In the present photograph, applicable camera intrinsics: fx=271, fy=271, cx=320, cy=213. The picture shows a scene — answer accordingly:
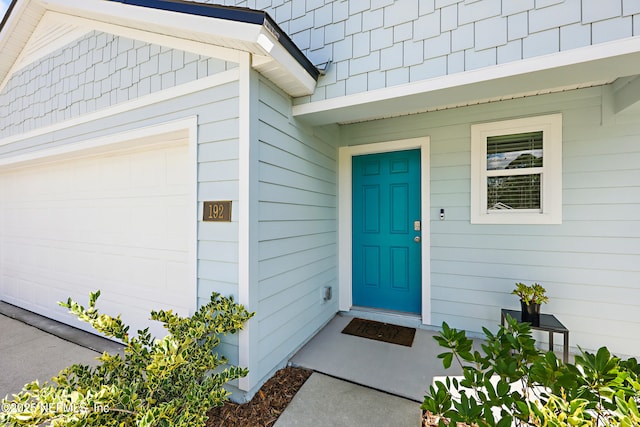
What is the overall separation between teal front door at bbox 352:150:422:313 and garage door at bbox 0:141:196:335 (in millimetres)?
1991

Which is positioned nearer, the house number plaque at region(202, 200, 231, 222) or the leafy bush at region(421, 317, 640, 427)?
the leafy bush at region(421, 317, 640, 427)

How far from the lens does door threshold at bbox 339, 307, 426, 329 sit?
121 inches

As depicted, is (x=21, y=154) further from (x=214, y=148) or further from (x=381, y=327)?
(x=381, y=327)

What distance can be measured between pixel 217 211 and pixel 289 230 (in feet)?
2.11

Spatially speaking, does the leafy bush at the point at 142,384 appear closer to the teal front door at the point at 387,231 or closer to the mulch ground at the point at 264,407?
the mulch ground at the point at 264,407

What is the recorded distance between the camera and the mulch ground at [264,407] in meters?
1.75

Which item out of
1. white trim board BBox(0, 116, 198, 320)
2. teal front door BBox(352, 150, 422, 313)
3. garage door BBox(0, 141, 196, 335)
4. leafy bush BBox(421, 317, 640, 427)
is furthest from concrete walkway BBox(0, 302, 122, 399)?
leafy bush BBox(421, 317, 640, 427)

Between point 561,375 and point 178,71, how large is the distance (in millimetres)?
3055

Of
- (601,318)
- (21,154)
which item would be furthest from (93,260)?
(601,318)

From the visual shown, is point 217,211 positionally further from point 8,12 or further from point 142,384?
point 8,12

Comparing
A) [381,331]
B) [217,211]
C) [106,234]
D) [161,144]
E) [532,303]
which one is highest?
[161,144]

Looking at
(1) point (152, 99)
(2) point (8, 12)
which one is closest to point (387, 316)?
(1) point (152, 99)

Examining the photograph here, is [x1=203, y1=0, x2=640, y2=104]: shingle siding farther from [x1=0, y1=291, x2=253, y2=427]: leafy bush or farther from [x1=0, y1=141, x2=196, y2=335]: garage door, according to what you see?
[x1=0, y1=291, x2=253, y2=427]: leafy bush

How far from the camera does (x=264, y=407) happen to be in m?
1.86
